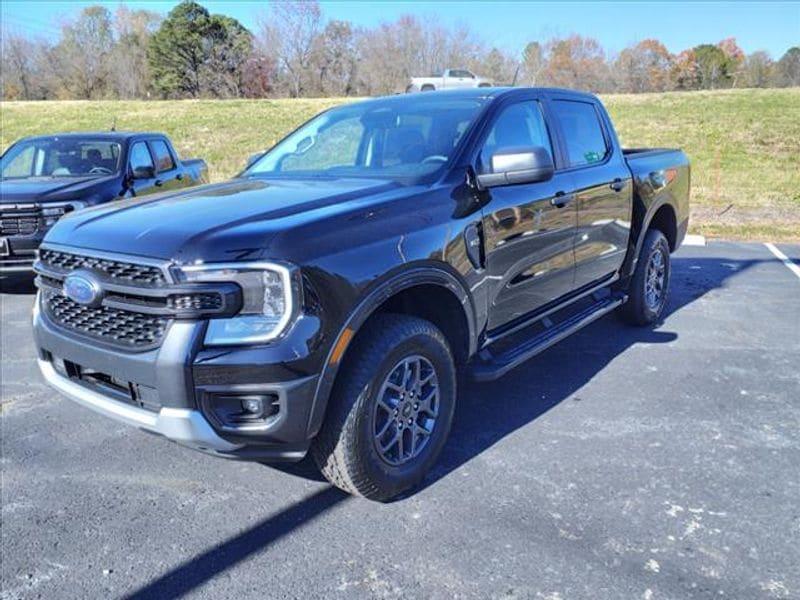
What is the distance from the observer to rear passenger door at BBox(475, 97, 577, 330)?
352cm

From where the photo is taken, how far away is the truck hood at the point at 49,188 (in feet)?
22.5

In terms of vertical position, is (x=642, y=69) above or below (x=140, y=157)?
above

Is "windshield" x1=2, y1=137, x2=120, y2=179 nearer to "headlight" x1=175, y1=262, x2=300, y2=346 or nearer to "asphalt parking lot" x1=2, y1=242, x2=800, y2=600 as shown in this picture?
"asphalt parking lot" x1=2, y1=242, x2=800, y2=600

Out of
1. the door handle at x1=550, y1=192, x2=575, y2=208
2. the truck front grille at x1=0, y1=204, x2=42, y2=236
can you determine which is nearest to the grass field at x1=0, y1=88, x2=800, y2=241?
the door handle at x1=550, y1=192, x2=575, y2=208

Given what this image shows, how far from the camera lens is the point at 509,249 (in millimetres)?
3596

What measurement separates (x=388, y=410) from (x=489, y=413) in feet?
4.08

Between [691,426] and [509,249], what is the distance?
152cm

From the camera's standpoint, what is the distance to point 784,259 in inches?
347

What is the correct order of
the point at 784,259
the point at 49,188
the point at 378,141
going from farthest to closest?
the point at 784,259
the point at 49,188
the point at 378,141

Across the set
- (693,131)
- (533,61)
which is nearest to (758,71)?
(533,61)

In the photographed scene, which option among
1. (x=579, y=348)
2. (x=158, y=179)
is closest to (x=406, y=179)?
(x=579, y=348)

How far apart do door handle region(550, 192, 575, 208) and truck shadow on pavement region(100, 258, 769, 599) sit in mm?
1252

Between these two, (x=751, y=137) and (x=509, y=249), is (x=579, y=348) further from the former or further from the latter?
(x=751, y=137)

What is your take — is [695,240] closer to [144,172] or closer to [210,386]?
[144,172]
